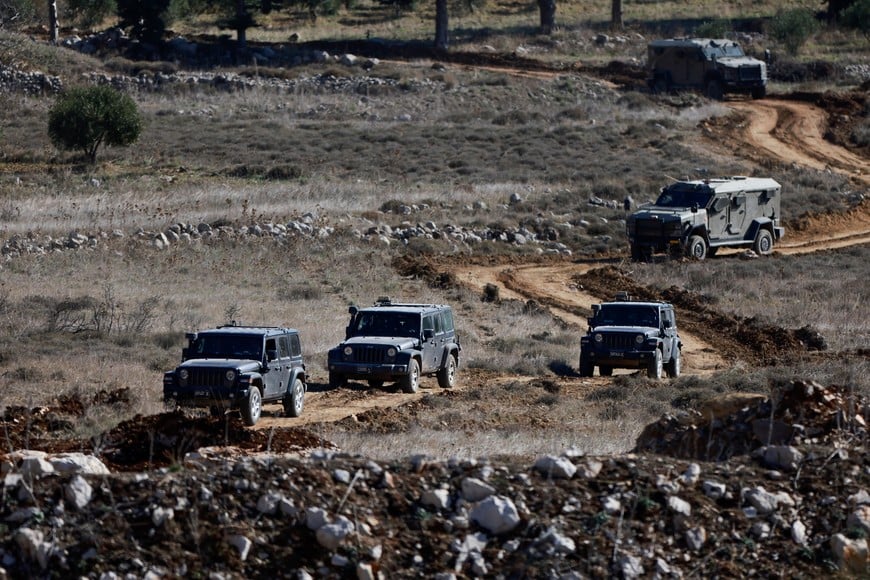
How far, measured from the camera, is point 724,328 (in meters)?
30.2

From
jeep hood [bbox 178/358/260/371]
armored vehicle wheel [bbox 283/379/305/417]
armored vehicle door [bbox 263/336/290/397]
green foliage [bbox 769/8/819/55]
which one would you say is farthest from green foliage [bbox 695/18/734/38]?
jeep hood [bbox 178/358/260/371]

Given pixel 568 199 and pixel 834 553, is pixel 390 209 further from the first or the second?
pixel 834 553

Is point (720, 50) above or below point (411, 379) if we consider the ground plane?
above

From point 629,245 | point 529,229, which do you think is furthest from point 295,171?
point 629,245

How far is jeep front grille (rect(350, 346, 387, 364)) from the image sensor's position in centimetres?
2212

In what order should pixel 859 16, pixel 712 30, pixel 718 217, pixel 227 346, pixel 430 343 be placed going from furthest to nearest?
pixel 859 16 < pixel 712 30 < pixel 718 217 < pixel 430 343 < pixel 227 346

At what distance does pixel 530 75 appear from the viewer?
7075 centimetres

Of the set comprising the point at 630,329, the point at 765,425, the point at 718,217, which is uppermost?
the point at 765,425

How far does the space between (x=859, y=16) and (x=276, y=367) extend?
6636cm

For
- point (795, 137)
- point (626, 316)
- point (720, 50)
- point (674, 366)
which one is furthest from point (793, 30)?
point (674, 366)

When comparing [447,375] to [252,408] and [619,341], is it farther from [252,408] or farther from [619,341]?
[252,408]

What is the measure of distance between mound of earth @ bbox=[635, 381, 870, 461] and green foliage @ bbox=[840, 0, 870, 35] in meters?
68.5

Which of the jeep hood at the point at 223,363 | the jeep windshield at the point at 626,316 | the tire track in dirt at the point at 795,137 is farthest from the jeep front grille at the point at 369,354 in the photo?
the tire track in dirt at the point at 795,137

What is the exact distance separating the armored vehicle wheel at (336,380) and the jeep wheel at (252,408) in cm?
331
